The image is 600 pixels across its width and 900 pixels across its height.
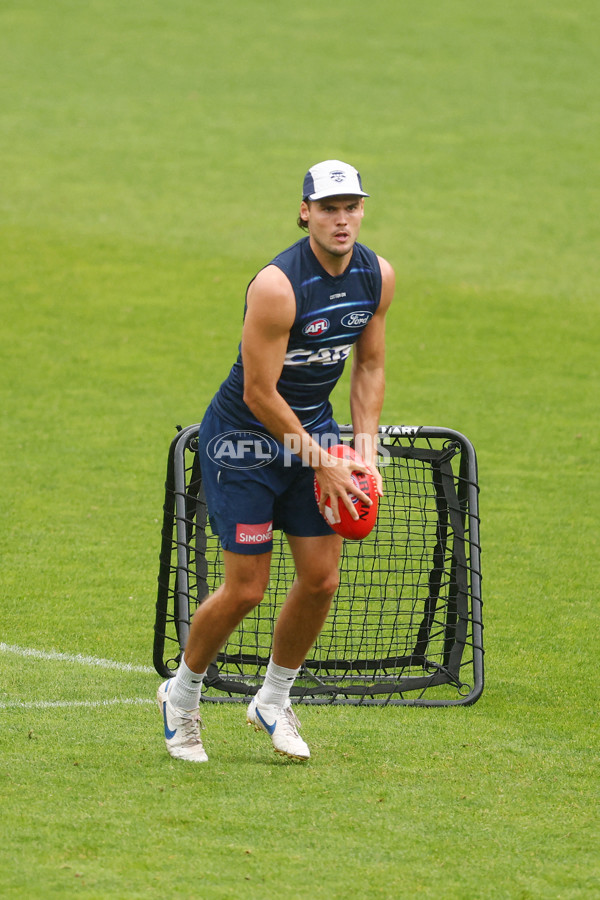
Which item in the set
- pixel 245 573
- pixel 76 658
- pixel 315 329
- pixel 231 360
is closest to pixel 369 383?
pixel 315 329

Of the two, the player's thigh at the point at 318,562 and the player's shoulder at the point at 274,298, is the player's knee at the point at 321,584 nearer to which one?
the player's thigh at the point at 318,562

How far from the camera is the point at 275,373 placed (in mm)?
4668

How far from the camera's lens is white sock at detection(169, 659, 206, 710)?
4961 millimetres

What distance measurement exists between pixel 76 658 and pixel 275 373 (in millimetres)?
2315

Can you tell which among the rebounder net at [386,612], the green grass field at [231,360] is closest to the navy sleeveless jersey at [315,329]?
the rebounder net at [386,612]

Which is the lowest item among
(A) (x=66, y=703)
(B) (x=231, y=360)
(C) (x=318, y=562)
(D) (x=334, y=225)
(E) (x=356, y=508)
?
(A) (x=66, y=703)

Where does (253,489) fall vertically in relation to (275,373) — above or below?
below

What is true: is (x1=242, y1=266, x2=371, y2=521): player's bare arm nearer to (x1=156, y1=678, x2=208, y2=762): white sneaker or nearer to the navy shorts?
the navy shorts

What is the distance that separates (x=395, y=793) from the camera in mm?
4559

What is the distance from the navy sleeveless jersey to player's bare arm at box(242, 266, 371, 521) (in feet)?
0.23

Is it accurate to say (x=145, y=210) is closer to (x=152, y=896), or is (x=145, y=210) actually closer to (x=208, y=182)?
(x=208, y=182)

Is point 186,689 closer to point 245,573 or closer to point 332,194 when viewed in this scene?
point 245,573

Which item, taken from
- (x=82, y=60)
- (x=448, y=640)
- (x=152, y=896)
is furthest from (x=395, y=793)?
(x=82, y=60)

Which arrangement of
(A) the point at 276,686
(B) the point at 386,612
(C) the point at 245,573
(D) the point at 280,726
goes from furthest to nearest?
(B) the point at 386,612, (A) the point at 276,686, (D) the point at 280,726, (C) the point at 245,573
